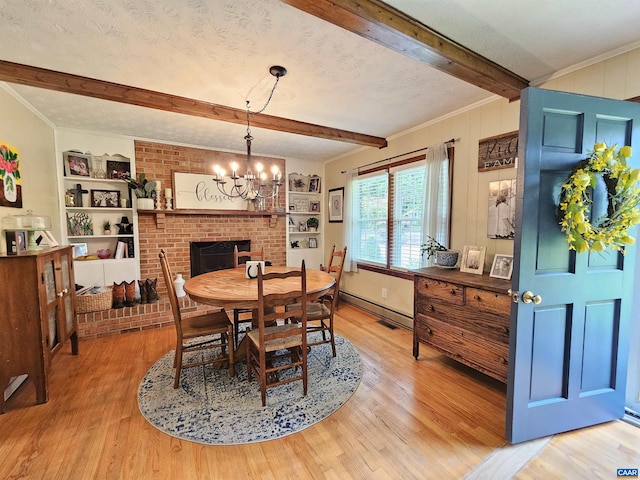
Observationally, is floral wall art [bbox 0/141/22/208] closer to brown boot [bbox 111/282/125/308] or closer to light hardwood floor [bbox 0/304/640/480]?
brown boot [bbox 111/282/125/308]

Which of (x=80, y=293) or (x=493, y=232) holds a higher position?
(x=493, y=232)

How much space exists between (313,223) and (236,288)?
9.45 feet

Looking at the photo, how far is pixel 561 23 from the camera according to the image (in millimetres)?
1569

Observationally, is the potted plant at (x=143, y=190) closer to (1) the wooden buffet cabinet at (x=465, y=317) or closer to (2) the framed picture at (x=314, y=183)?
(2) the framed picture at (x=314, y=183)

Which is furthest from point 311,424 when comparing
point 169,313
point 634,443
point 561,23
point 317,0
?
point 561,23

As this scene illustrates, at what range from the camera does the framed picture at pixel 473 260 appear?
Result: 2.51 m

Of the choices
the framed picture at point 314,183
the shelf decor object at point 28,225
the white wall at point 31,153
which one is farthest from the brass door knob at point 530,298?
the framed picture at point 314,183

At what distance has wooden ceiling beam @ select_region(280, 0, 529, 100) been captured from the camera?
1344 mm

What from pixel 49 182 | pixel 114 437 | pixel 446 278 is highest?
pixel 49 182

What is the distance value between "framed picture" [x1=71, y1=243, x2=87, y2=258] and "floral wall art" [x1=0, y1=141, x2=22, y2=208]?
1229 mm

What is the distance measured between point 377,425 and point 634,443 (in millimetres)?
1472

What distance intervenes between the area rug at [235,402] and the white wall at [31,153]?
1651 millimetres

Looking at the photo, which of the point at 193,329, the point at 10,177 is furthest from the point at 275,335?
the point at 10,177

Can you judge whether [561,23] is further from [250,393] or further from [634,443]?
[250,393]
